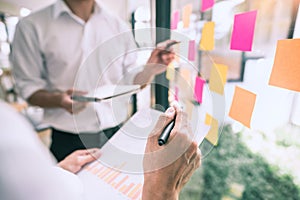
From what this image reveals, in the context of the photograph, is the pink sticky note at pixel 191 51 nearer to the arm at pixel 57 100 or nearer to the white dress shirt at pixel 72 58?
the white dress shirt at pixel 72 58

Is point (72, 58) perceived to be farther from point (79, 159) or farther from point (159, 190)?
point (159, 190)

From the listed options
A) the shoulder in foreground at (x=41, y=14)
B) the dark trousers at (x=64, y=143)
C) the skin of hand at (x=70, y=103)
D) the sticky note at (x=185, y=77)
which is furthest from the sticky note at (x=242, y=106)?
the shoulder in foreground at (x=41, y=14)

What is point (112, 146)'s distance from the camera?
1.99ft

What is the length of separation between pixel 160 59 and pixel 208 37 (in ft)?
0.54

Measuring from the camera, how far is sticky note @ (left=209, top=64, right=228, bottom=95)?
1.73 feet

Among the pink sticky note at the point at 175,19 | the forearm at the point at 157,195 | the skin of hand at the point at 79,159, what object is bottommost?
the skin of hand at the point at 79,159

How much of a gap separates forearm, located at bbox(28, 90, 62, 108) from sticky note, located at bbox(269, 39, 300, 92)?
77 cm

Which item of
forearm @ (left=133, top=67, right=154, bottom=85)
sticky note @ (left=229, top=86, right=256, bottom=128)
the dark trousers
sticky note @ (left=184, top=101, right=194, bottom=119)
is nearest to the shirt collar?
forearm @ (left=133, top=67, right=154, bottom=85)

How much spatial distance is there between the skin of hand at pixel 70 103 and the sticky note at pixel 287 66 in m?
0.65

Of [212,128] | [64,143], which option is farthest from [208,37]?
[64,143]

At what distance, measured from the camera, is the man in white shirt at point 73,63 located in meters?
0.77

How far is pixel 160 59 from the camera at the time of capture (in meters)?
0.66

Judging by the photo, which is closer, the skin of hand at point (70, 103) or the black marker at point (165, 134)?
the black marker at point (165, 134)

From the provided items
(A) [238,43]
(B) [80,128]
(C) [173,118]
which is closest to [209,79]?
(A) [238,43]
